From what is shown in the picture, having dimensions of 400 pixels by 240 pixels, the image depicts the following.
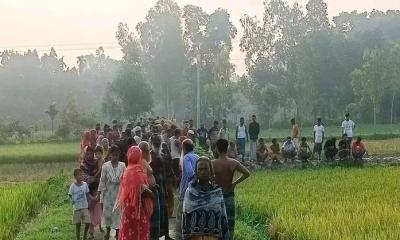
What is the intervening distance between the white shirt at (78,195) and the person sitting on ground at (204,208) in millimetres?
4517

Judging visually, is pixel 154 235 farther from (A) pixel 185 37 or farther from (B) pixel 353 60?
(A) pixel 185 37

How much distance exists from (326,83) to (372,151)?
37394mm

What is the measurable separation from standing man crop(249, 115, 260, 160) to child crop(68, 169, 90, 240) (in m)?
12.1

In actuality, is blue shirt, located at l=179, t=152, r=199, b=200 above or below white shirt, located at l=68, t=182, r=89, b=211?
above

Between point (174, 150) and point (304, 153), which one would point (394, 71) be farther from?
point (174, 150)

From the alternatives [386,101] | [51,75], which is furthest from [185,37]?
[51,75]

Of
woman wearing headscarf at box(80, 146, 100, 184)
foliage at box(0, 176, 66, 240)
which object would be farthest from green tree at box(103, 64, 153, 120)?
woman wearing headscarf at box(80, 146, 100, 184)

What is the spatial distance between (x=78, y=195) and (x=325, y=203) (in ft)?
14.5

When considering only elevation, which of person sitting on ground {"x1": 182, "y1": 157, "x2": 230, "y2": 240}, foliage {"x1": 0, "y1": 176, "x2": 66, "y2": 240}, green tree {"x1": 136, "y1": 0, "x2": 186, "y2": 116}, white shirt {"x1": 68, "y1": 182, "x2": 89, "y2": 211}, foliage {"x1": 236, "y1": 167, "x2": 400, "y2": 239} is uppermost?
green tree {"x1": 136, "y1": 0, "x2": 186, "y2": 116}

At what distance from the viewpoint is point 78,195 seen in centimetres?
1105

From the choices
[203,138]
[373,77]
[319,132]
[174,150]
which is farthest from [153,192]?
[373,77]

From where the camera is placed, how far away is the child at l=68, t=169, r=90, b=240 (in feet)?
36.2

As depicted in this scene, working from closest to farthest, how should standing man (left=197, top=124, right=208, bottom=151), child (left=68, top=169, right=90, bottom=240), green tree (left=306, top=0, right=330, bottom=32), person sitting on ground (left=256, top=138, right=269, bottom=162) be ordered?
child (left=68, top=169, right=90, bottom=240) → person sitting on ground (left=256, top=138, right=269, bottom=162) → standing man (left=197, top=124, right=208, bottom=151) → green tree (left=306, top=0, right=330, bottom=32)

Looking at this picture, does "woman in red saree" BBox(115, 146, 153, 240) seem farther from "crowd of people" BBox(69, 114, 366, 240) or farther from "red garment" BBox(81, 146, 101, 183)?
"red garment" BBox(81, 146, 101, 183)
